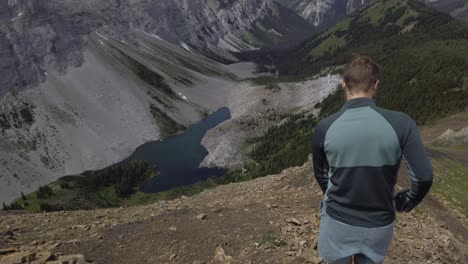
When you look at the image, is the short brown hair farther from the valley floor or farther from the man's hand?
the valley floor

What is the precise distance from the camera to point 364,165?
325 inches

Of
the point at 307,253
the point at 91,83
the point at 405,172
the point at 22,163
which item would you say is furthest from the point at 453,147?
the point at 91,83

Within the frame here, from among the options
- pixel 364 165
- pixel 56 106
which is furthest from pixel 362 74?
pixel 56 106

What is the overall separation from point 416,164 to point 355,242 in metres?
2.03

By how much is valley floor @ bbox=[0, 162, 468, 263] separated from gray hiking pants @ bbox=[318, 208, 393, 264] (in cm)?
863

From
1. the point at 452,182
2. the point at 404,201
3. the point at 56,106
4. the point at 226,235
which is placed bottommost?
the point at 452,182

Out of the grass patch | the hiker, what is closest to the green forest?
the grass patch

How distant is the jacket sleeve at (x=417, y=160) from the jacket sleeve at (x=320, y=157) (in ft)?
5.26

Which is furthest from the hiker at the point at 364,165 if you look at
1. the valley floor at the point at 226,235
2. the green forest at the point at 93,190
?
the green forest at the point at 93,190

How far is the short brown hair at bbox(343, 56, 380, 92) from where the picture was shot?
8.40 metres

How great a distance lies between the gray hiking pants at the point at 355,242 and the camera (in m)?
8.69

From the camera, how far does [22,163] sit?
141 metres

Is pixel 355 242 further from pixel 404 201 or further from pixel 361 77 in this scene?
pixel 361 77

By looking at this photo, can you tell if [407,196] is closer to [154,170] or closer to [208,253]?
[208,253]
